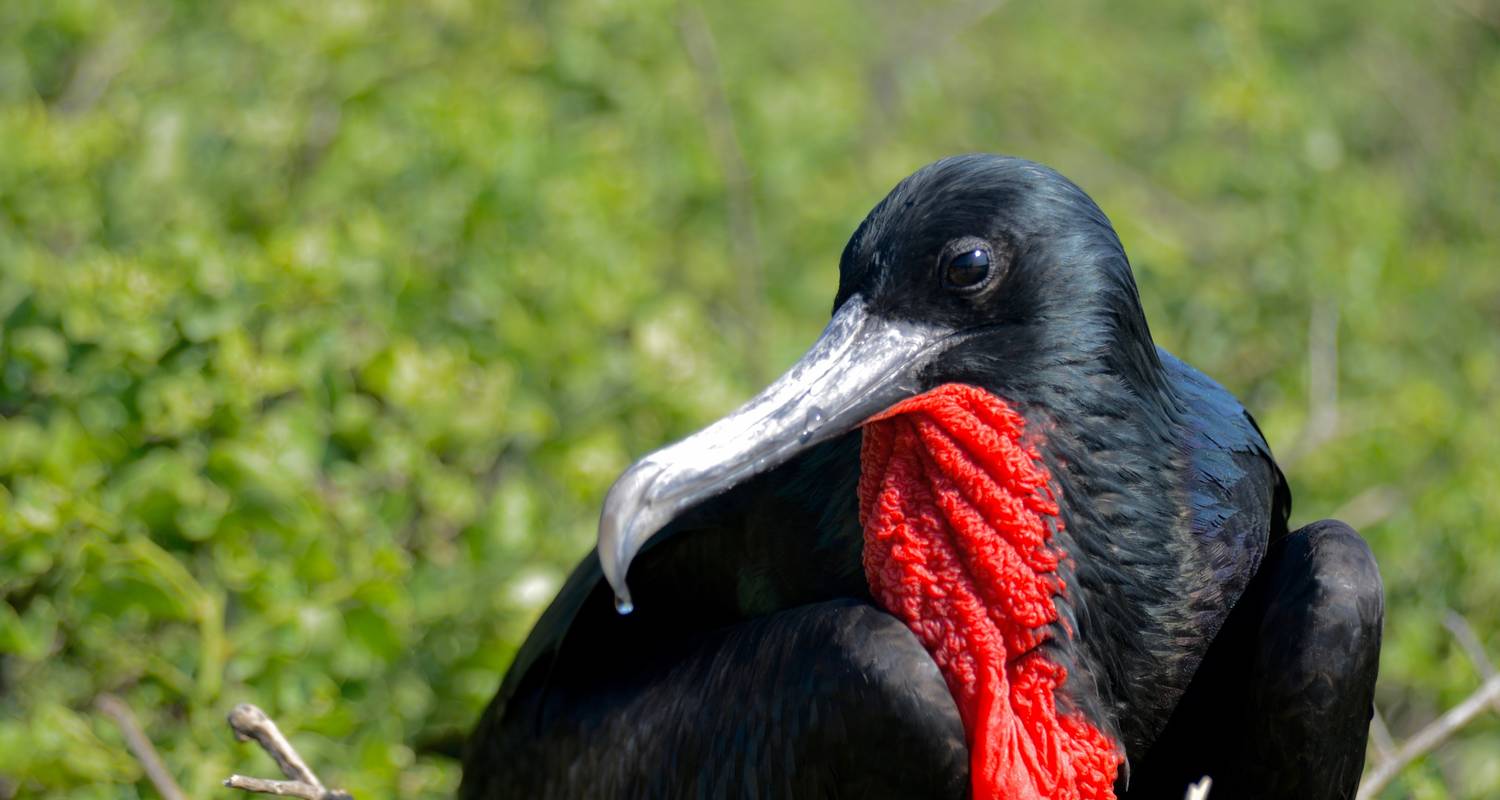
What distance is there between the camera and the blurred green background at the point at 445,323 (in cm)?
269

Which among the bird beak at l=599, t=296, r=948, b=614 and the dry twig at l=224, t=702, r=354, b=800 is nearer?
the bird beak at l=599, t=296, r=948, b=614

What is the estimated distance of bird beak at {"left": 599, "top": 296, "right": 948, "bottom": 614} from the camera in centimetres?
174

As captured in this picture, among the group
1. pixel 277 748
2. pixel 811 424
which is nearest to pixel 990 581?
pixel 811 424

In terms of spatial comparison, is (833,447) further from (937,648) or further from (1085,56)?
(1085,56)

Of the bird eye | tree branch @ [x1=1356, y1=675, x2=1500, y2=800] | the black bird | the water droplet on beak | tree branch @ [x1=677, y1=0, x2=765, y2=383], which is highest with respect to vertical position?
tree branch @ [x1=677, y1=0, x2=765, y2=383]

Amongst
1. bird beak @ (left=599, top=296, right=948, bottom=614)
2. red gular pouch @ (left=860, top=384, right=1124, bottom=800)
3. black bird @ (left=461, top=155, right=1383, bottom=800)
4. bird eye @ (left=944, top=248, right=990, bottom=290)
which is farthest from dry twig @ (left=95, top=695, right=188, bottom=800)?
bird eye @ (left=944, top=248, right=990, bottom=290)

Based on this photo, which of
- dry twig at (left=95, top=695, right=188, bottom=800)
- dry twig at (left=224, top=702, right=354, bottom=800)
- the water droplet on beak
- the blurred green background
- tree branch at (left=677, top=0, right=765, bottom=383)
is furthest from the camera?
tree branch at (left=677, top=0, right=765, bottom=383)

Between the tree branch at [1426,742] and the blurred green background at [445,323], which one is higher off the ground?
the blurred green background at [445,323]

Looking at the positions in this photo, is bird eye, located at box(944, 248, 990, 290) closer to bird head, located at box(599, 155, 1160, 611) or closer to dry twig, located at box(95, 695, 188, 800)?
bird head, located at box(599, 155, 1160, 611)

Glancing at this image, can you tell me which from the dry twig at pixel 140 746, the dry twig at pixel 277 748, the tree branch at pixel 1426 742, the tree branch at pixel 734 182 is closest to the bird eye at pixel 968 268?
the dry twig at pixel 277 748

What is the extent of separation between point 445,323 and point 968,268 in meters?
1.75

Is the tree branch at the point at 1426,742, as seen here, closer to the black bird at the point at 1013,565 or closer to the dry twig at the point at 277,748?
the black bird at the point at 1013,565

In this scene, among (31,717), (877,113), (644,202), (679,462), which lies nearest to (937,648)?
(679,462)

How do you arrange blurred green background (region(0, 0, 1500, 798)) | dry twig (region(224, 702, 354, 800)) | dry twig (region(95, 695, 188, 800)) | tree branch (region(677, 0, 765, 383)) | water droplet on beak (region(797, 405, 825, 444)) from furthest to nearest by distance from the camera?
tree branch (region(677, 0, 765, 383)), blurred green background (region(0, 0, 1500, 798)), dry twig (region(95, 695, 188, 800)), dry twig (region(224, 702, 354, 800)), water droplet on beak (region(797, 405, 825, 444))
